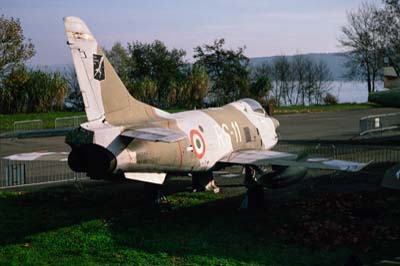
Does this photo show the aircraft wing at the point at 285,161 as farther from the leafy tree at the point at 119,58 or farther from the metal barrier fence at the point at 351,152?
the leafy tree at the point at 119,58

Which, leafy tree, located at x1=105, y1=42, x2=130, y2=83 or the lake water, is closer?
leafy tree, located at x1=105, y1=42, x2=130, y2=83

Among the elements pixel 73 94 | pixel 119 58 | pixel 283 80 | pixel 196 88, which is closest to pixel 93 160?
pixel 196 88

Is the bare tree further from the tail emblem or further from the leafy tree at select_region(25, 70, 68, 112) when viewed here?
the tail emblem

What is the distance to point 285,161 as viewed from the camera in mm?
13961

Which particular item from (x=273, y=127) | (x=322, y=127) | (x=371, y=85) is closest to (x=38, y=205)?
(x=273, y=127)

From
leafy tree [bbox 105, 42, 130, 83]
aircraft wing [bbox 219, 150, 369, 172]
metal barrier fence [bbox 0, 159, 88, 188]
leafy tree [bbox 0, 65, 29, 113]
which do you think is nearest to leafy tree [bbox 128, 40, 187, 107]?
leafy tree [bbox 105, 42, 130, 83]

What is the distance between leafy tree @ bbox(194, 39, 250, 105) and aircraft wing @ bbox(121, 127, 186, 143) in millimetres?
38096

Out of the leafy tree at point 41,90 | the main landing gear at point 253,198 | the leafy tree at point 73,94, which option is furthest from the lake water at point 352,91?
the main landing gear at point 253,198

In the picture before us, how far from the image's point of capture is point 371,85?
219ft

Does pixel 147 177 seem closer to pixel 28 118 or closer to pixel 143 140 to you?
pixel 143 140

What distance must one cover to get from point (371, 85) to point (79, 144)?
6057cm

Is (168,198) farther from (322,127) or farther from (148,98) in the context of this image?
(148,98)

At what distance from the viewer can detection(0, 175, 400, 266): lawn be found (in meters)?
10.5

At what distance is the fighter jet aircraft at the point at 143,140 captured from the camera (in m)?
11.4
